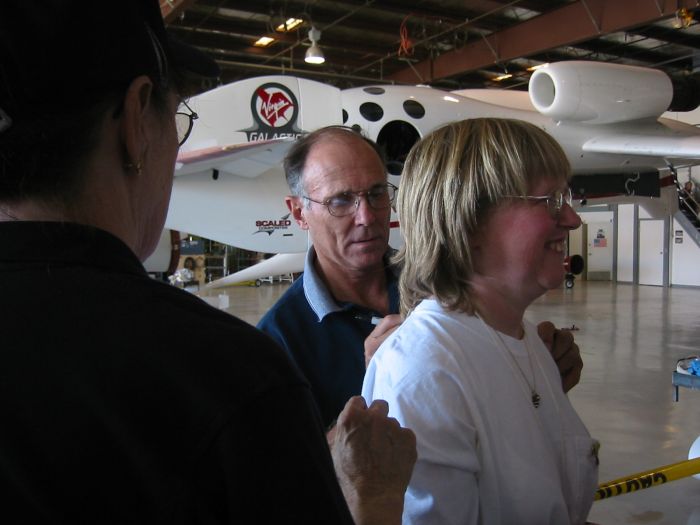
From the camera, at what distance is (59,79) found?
628 millimetres

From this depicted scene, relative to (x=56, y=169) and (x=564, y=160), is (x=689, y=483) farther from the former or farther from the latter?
(x=56, y=169)

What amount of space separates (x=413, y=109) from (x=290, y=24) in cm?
697

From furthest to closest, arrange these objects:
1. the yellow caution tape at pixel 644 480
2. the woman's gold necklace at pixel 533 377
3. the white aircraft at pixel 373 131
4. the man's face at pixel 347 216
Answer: the white aircraft at pixel 373 131 < the yellow caution tape at pixel 644 480 < the man's face at pixel 347 216 < the woman's gold necklace at pixel 533 377

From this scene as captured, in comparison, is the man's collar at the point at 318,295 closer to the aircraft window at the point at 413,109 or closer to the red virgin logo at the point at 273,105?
the red virgin logo at the point at 273,105

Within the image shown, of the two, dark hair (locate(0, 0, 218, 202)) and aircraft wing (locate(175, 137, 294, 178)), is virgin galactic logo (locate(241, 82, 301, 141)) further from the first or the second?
dark hair (locate(0, 0, 218, 202))

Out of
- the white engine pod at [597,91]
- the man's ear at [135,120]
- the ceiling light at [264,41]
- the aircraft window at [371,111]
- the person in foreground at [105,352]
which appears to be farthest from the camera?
the ceiling light at [264,41]

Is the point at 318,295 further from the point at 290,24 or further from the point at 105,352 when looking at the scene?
the point at 290,24

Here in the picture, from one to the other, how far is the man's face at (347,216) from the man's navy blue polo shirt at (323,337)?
0.50 feet

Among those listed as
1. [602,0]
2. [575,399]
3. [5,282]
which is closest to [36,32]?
[5,282]

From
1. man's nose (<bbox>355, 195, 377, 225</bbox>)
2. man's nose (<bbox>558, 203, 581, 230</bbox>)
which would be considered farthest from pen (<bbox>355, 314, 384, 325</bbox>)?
man's nose (<bbox>558, 203, 581, 230</bbox>)

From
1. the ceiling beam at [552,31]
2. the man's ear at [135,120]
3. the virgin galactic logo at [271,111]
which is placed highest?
the ceiling beam at [552,31]

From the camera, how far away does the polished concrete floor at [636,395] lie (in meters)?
3.70

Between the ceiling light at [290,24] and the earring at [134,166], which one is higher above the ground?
the ceiling light at [290,24]

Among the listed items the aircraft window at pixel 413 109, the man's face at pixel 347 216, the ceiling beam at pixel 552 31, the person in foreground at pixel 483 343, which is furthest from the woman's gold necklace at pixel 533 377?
the ceiling beam at pixel 552 31
